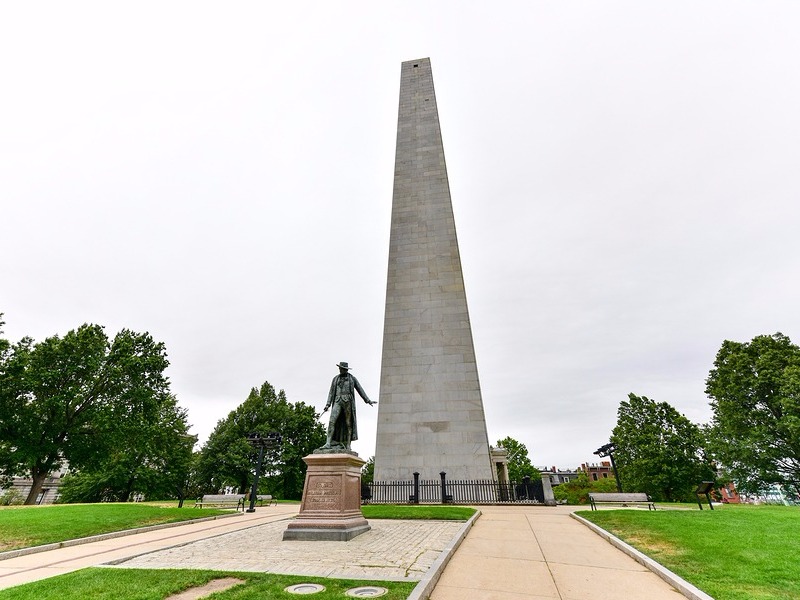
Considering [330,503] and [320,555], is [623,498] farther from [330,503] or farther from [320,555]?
[320,555]

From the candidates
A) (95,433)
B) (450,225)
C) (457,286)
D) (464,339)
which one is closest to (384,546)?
(464,339)

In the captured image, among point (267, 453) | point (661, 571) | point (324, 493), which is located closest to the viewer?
point (661, 571)

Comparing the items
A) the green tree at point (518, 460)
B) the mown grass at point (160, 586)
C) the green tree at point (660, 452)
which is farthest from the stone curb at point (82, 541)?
the green tree at point (518, 460)

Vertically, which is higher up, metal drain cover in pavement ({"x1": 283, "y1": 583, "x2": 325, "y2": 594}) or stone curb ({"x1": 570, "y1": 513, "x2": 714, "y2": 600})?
stone curb ({"x1": 570, "y1": 513, "x2": 714, "y2": 600})

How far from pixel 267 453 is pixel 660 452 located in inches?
1519

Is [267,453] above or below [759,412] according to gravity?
below

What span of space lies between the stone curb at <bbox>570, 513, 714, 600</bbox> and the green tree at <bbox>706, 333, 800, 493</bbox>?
80.5 ft

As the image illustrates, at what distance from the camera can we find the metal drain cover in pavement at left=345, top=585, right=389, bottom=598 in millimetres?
4617

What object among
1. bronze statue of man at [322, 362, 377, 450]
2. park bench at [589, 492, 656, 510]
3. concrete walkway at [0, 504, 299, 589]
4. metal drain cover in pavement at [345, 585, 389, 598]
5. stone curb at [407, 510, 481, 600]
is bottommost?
concrete walkway at [0, 504, 299, 589]

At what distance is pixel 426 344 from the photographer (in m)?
23.9

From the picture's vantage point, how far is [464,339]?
23609mm

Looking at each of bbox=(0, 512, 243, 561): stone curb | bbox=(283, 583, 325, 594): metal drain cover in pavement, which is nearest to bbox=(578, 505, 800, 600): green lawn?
bbox=(283, 583, 325, 594): metal drain cover in pavement

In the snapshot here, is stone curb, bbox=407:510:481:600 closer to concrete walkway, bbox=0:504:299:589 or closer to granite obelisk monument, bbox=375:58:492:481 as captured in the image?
concrete walkway, bbox=0:504:299:589

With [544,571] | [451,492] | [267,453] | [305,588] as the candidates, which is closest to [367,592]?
[305,588]
